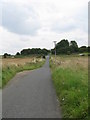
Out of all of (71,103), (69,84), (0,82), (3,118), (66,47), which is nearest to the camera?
(3,118)

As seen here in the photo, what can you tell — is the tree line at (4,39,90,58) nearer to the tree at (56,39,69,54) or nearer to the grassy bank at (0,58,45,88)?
the tree at (56,39,69,54)

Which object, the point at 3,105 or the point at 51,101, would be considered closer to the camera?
the point at 3,105

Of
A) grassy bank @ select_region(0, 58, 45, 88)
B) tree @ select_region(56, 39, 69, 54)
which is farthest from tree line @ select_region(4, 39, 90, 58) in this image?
grassy bank @ select_region(0, 58, 45, 88)

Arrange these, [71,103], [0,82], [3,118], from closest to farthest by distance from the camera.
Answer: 1. [3,118]
2. [71,103]
3. [0,82]

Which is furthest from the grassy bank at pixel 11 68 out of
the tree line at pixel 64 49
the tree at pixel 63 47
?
the tree at pixel 63 47

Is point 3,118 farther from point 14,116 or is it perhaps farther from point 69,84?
point 69,84

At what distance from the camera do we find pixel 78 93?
11078 mm

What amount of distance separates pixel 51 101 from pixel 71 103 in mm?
1904

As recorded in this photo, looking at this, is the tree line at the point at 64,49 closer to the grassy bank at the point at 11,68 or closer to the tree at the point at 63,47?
the tree at the point at 63,47

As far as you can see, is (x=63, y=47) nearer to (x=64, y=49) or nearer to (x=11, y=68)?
(x=64, y=49)

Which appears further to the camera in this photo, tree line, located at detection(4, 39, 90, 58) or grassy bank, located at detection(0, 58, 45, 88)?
tree line, located at detection(4, 39, 90, 58)

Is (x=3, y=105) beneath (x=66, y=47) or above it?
beneath

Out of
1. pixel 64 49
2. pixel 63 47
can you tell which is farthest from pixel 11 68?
pixel 63 47

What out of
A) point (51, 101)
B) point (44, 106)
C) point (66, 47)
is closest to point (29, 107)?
point (44, 106)
